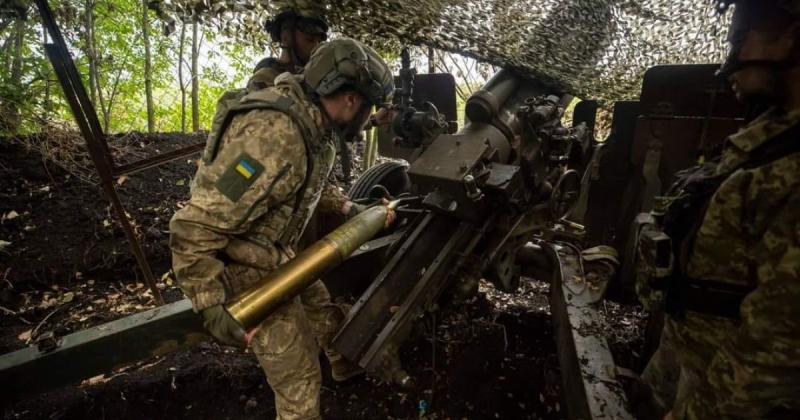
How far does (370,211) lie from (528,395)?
1736 mm

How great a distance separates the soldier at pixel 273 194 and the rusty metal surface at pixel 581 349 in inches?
56.0

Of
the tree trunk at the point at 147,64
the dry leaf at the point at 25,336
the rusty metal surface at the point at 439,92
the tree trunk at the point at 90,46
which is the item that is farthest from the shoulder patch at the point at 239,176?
the tree trunk at the point at 147,64

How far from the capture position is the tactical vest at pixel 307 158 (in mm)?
1873

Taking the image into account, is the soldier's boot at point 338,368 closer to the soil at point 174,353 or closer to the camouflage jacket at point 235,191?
the soil at point 174,353

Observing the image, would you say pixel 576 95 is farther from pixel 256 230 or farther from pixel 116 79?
pixel 116 79

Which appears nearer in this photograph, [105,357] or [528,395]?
[105,357]

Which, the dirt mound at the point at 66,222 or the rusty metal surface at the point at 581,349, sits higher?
the rusty metal surface at the point at 581,349

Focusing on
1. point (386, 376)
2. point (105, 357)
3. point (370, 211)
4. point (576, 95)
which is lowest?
point (105, 357)

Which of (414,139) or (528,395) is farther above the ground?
(414,139)

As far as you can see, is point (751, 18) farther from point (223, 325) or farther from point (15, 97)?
point (15, 97)

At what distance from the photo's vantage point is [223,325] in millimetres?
1864

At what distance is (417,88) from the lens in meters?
4.34

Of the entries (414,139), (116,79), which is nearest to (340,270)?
(414,139)

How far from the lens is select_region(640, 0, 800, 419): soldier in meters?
1.15
